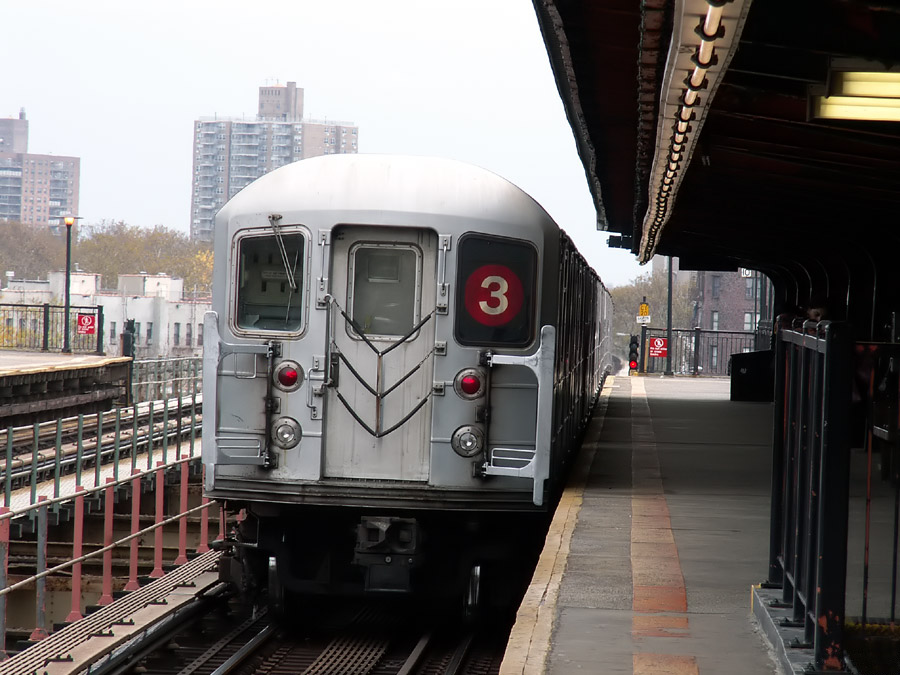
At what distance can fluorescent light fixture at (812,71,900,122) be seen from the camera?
23.5 feet

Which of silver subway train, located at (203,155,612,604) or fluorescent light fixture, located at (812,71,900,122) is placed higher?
fluorescent light fixture, located at (812,71,900,122)

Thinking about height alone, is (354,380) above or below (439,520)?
above

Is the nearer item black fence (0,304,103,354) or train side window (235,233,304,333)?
train side window (235,233,304,333)

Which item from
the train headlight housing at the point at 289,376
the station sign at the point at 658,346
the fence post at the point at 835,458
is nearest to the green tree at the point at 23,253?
the station sign at the point at 658,346

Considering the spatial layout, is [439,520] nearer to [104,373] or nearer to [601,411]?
[601,411]

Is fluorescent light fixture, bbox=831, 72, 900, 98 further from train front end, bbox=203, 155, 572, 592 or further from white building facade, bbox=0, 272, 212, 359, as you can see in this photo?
white building facade, bbox=0, 272, 212, 359

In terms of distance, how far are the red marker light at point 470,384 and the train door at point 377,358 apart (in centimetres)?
24

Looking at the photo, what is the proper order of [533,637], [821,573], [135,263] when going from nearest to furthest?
[821,573]
[533,637]
[135,263]

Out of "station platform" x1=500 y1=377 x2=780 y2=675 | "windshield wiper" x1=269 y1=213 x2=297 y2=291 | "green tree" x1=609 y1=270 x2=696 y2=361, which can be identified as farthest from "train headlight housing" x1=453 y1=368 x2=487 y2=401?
"green tree" x1=609 y1=270 x2=696 y2=361

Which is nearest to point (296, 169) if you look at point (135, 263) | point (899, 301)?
point (899, 301)

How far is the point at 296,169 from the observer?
9445mm

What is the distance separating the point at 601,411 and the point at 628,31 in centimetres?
1655

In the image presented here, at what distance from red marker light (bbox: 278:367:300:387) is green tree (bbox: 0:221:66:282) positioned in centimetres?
9882

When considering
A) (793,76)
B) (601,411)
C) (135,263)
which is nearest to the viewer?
(793,76)
